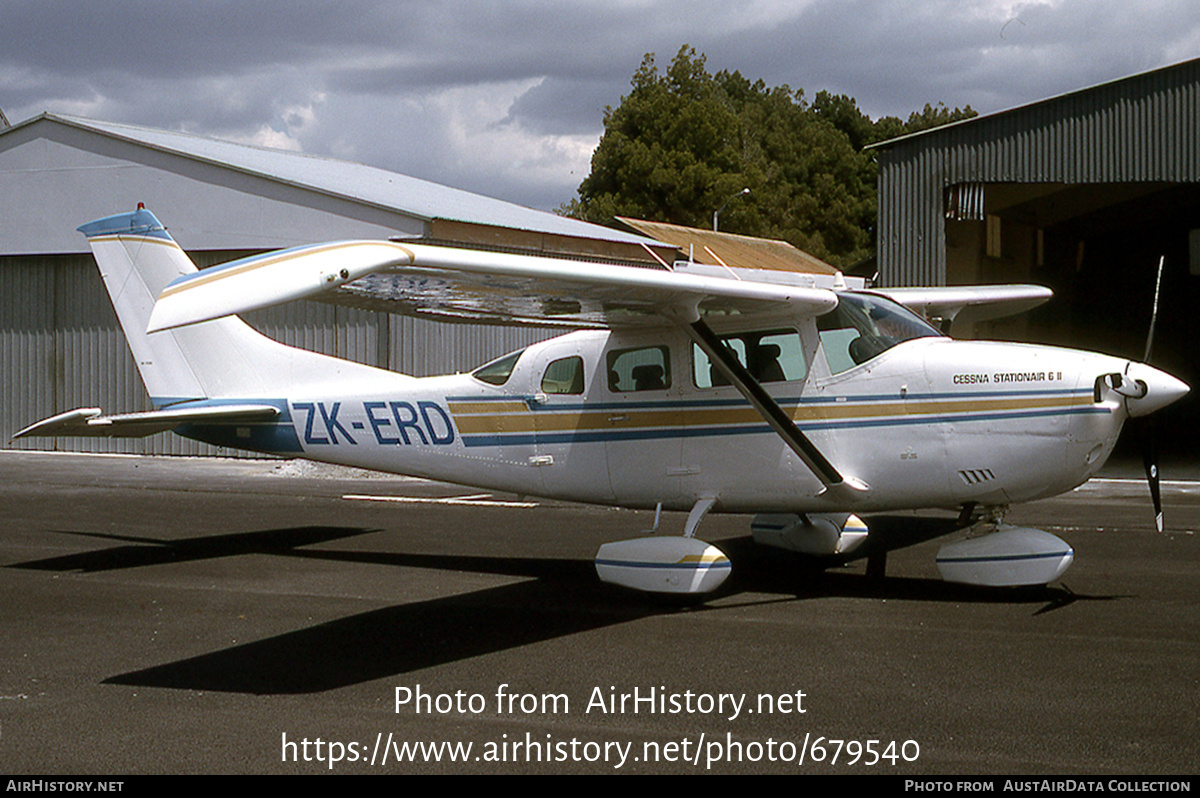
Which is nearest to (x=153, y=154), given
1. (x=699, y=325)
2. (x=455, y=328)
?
(x=455, y=328)

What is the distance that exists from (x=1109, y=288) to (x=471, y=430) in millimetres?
32333

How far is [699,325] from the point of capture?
26.7ft

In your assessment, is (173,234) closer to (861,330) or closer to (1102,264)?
(861,330)

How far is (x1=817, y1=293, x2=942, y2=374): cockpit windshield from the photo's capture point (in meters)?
8.22

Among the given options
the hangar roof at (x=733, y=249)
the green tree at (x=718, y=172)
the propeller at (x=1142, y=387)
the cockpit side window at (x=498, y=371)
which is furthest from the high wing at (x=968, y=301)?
the green tree at (x=718, y=172)

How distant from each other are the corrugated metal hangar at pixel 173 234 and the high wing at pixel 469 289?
11962 millimetres

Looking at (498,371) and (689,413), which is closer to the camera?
(689,413)

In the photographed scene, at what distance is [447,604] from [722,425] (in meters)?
2.52

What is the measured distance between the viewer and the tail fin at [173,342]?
10.7m

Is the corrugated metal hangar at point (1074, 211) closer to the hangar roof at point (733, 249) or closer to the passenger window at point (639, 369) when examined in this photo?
the hangar roof at point (733, 249)

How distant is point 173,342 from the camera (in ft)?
35.7

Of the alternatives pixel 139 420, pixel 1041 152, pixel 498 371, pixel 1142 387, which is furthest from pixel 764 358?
pixel 1041 152
